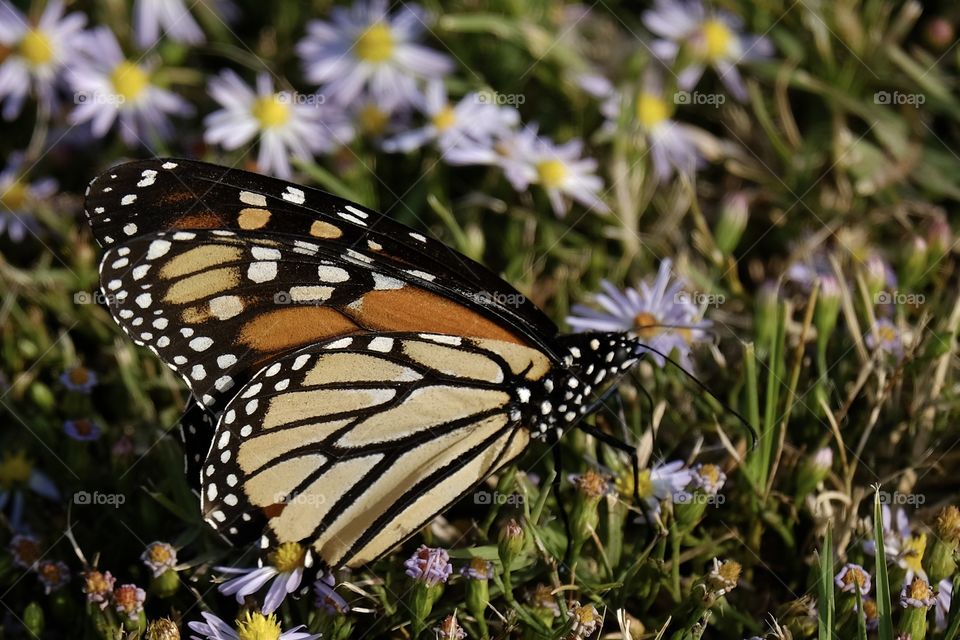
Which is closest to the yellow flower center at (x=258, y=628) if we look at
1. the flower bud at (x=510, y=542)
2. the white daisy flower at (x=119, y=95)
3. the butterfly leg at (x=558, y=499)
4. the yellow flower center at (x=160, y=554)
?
the yellow flower center at (x=160, y=554)

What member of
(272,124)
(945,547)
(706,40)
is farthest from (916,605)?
(272,124)

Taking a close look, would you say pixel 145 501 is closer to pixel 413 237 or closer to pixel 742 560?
pixel 413 237

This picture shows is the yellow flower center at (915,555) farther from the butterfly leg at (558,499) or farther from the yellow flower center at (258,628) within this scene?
the yellow flower center at (258,628)

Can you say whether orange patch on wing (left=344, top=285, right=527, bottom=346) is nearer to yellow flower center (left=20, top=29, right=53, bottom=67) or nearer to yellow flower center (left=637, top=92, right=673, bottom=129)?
yellow flower center (left=637, top=92, right=673, bottom=129)

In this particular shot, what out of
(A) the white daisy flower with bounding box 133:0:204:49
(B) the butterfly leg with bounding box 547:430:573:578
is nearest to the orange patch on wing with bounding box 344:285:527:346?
(B) the butterfly leg with bounding box 547:430:573:578

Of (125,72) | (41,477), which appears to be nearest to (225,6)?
(125,72)

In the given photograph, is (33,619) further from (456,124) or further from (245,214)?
(456,124)
